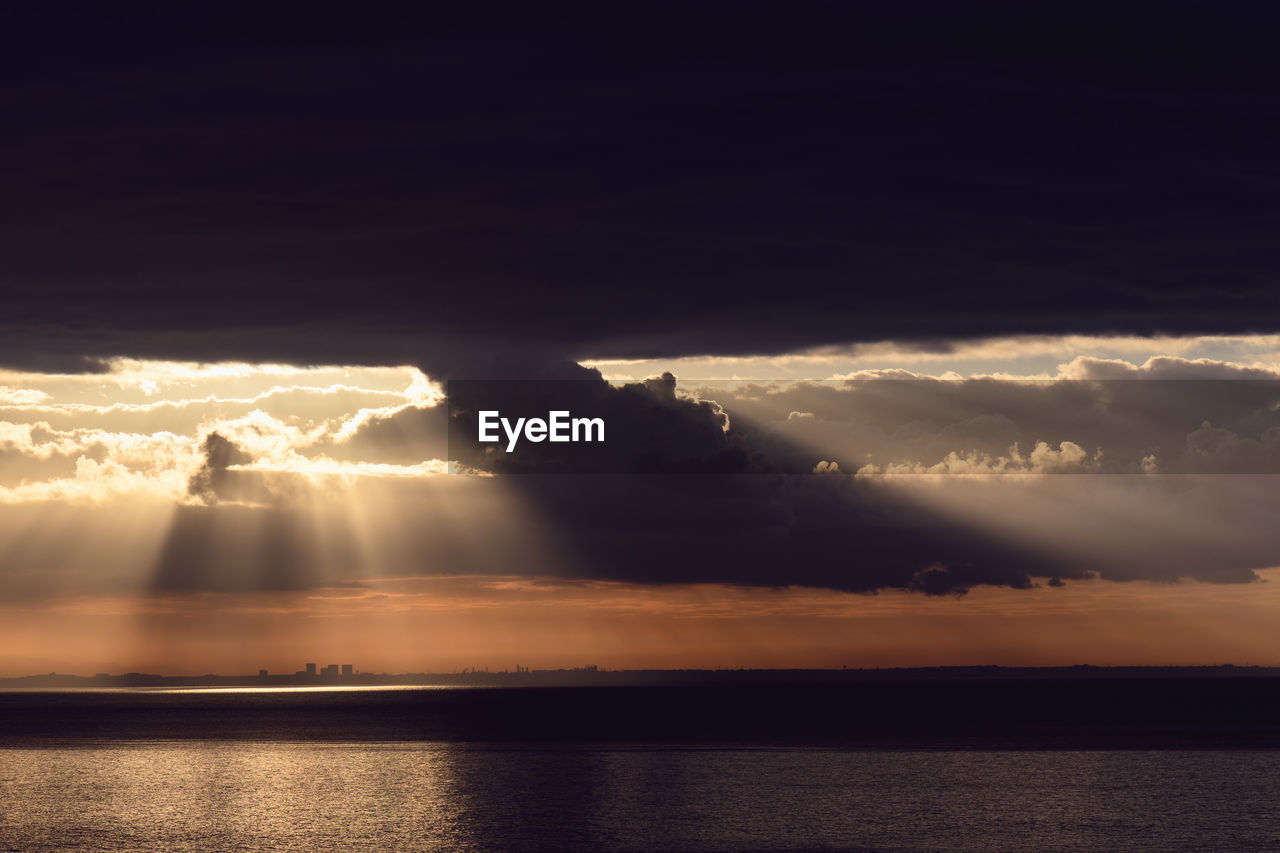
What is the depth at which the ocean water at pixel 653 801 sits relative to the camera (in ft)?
253

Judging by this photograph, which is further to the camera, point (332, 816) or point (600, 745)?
point (600, 745)

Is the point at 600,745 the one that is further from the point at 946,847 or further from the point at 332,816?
the point at 946,847

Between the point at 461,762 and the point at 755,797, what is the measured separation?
46261 millimetres

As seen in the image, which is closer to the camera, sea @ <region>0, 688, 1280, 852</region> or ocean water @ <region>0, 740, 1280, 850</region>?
ocean water @ <region>0, 740, 1280, 850</region>

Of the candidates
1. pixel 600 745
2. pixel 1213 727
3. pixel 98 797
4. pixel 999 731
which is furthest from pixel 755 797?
pixel 1213 727

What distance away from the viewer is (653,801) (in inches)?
3755

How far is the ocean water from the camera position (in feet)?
253

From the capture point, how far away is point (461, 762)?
13350cm

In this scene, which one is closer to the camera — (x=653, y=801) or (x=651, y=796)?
(x=653, y=801)

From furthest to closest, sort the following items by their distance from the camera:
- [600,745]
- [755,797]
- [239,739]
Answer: [239,739], [600,745], [755,797]

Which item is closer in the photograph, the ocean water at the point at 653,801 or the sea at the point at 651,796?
the ocean water at the point at 653,801

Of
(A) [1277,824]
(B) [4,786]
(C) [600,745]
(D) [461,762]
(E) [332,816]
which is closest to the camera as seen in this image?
(A) [1277,824]

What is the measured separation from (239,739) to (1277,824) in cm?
13775

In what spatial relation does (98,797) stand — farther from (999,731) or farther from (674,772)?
(999,731)
